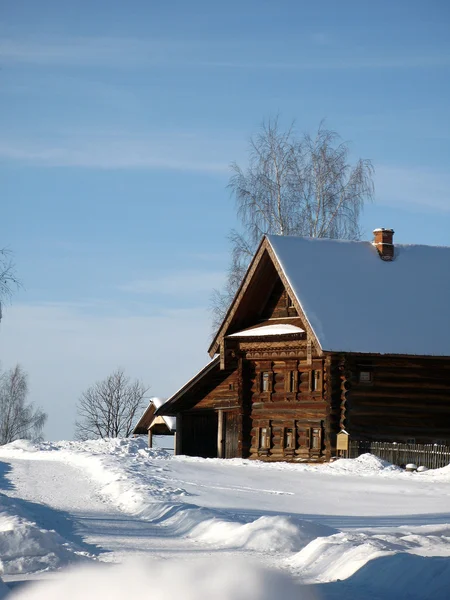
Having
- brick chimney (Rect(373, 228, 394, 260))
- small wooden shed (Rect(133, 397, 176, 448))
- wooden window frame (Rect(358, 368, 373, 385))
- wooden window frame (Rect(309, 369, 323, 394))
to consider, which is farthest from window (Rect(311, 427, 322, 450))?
small wooden shed (Rect(133, 397, 176, 448))

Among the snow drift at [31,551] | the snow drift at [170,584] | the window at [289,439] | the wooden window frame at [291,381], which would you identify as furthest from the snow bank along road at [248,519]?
the wooden window frame at [291,381]

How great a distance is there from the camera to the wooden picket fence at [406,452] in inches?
1056

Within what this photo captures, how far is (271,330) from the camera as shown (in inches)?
1251

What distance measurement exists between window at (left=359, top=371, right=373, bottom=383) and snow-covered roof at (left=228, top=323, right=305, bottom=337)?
6.86ft

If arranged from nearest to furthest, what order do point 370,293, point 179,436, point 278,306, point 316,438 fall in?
point 316,438
point 370,293
point 278,306
point 179,436

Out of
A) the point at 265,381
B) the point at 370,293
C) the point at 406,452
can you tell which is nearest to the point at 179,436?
the point at 265,381

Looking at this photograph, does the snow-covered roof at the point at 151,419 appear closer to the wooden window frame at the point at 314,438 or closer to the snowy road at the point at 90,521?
the wooden window frame at the point at 314,438

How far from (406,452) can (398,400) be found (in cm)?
298

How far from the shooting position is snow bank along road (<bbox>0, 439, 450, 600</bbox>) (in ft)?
29.0

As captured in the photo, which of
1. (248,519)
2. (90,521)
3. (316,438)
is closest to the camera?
→ (90,521)

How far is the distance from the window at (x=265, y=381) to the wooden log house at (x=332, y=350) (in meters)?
0.03

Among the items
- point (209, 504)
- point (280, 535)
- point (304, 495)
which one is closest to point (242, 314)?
point (304, 495)

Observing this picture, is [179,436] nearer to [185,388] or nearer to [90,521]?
[185,388]

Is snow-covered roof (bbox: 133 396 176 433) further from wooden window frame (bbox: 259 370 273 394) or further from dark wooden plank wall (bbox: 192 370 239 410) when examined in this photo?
wooden window frame (bbox: 259 370 273 394)
